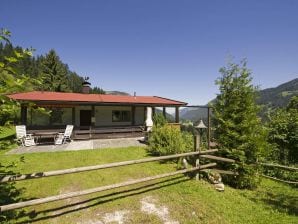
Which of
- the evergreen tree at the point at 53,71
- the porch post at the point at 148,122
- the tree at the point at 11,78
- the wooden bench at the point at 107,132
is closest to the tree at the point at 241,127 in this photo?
the tree at the point at 11,78

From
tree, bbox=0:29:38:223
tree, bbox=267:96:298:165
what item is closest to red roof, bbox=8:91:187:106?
tree, bbox=267:96:298:165

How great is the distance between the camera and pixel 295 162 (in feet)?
31.2

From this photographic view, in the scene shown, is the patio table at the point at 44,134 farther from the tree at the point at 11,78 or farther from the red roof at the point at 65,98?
the tree at the point at 11,78

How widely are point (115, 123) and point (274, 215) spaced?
16366mm

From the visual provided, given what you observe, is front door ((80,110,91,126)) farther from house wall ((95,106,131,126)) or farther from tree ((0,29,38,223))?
tree ((0,29,38,223))

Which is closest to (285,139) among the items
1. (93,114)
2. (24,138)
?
(93,114)

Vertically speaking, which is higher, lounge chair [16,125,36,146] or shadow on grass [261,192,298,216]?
lounge chair [16,125,36,146]

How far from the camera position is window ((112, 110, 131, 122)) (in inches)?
800

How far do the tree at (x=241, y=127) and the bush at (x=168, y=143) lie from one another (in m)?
2.59

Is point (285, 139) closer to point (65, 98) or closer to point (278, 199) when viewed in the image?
point (278, 199)

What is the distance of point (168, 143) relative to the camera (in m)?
10.3

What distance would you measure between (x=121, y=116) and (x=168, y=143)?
11061 millimetres

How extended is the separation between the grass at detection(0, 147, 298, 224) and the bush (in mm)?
1656

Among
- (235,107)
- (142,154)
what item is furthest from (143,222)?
(142,154)
